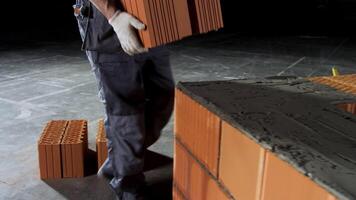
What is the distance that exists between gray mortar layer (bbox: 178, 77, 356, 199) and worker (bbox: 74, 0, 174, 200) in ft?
1.48

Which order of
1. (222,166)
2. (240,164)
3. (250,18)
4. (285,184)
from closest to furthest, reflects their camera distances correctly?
1. (285,184)
2. (240,164)
3. (222,166)
4. (250,18)

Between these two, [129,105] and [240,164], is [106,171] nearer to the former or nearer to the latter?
[129,105]

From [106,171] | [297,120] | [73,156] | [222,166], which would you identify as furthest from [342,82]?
[73,156]

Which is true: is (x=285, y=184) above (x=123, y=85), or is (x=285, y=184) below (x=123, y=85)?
below

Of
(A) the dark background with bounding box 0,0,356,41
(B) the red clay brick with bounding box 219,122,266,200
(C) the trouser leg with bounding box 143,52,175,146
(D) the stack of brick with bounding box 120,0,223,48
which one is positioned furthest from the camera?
(A) the dark background with bounding box 0,0,356,41

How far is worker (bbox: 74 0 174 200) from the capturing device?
6.14 feet

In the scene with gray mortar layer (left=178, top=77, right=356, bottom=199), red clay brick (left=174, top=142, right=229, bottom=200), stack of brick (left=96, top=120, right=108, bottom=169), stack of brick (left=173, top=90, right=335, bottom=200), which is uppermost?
gray mortar layer (left=178, top=77, right=356, bottom=199)

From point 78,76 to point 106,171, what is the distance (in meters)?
2.97

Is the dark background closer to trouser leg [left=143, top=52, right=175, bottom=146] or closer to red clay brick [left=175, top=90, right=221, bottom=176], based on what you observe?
trouser leg [left=143, top=52, right=175, bottom=146]

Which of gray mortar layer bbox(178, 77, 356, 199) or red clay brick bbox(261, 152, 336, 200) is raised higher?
gray mortar layer bbox(178, 77, 356, 199)

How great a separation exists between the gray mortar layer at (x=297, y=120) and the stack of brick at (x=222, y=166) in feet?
0.08

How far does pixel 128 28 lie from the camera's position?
61.1 inches

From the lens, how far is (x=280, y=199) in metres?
0.94

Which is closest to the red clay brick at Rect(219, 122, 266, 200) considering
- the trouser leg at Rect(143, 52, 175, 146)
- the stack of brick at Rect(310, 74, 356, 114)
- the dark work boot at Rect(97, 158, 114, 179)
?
the stack of brick at Rect(310, 74, 356, 114)
